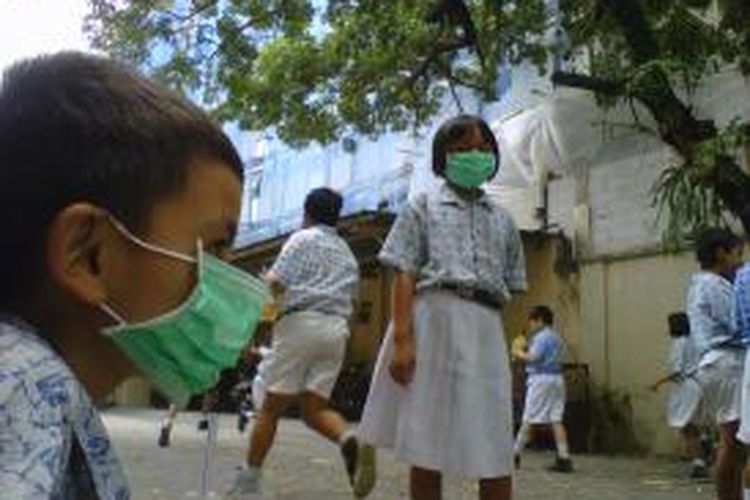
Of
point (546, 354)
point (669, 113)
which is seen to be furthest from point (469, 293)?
point (546, 354)

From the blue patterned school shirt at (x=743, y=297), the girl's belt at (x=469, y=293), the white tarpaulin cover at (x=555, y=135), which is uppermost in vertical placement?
the white tarpaulin cover at (x=555, y=135)

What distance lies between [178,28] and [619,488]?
7598 millimetres

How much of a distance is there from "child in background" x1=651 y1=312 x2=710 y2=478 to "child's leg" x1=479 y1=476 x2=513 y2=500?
6665 millimetres

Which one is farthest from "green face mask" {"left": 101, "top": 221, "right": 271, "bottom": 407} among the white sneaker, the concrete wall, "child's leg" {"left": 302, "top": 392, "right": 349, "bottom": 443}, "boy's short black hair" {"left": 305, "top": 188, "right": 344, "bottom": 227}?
the concrete wall

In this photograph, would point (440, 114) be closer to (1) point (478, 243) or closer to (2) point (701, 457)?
(2) point (701, 457)

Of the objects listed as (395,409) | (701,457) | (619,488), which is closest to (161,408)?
(701,457)

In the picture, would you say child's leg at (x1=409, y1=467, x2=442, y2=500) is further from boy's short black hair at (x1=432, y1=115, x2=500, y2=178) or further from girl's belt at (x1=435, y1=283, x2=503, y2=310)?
boy's short black hair at (x1=432, y1=115, x2=500, y2=178)

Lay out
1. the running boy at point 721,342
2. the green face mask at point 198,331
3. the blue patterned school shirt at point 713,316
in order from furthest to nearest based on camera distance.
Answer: the blue patterned school shirt at point 713,316 < the running boy at point 721,342 < the green face mask at point 198,331

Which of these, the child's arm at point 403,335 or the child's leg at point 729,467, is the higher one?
the child's arm at point 403,335

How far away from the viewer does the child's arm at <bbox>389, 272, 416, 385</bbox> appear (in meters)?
5.19

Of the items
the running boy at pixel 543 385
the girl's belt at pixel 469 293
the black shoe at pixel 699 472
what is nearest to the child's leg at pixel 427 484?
the girl's belt at pixel 469 293

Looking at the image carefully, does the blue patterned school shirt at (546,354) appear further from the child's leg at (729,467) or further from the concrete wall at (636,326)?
the child's leg at (729,467)

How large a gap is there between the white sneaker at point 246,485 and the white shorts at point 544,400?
19.0 feet

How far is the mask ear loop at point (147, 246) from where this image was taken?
147 cm
